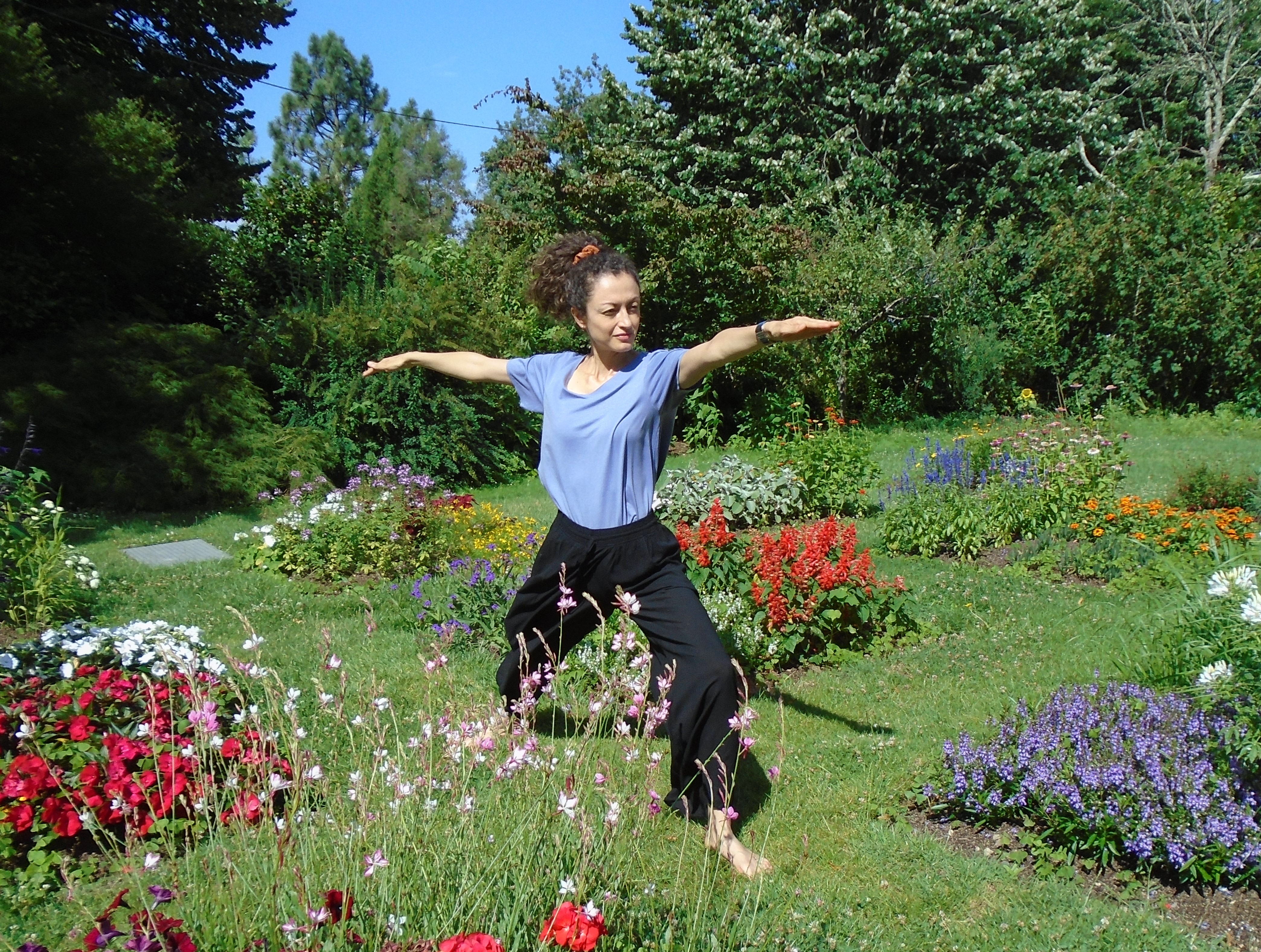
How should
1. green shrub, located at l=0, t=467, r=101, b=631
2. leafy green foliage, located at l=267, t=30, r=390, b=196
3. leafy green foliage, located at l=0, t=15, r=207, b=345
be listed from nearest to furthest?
green shrub, located at l=0, t=467, r=101, b=631 → leafy green foliage, located at l=0, t=15, r=207, b=345 → leafy green foliage, located at l=267, t=30, r=390, b=196

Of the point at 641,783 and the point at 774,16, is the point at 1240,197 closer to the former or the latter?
the point at 774,16

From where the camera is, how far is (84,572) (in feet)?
21.1

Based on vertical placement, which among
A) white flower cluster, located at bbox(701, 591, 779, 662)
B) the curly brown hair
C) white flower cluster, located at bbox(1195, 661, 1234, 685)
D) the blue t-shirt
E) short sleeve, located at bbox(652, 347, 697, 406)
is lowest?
white flower cluster, located at bbox(701, 591, 779, 662)

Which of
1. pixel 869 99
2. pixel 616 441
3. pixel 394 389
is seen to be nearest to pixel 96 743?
pixel 616 441

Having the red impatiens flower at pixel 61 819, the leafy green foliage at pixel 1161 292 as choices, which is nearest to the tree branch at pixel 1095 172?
the leafy green foliage at pixel 1161 292

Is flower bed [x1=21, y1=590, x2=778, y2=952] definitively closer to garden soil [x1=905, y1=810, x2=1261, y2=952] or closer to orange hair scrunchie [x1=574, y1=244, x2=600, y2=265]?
garden soil [x1=905, y1=810, x2=1261, y2=952]

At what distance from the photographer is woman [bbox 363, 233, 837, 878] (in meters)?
3.10

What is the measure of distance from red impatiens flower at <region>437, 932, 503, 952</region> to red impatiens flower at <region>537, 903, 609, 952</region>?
111 mm

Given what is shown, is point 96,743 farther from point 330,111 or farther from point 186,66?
point 330,111

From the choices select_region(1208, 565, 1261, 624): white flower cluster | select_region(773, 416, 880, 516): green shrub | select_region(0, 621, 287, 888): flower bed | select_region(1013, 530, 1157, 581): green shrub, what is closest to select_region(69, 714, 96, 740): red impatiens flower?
select_region(0, 621, 287, 888): flower bed

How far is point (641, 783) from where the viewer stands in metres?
2.74

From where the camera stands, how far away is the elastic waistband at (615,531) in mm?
3303

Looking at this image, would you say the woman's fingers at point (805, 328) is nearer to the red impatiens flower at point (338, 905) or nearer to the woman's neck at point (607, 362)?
the woman's neck at point (607, 362)

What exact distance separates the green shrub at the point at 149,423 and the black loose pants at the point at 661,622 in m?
7.21
